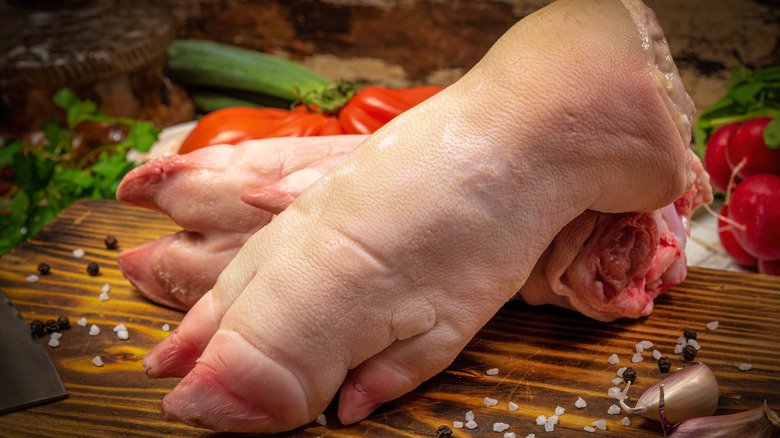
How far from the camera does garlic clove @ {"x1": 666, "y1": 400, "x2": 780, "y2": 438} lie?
3.51 feet

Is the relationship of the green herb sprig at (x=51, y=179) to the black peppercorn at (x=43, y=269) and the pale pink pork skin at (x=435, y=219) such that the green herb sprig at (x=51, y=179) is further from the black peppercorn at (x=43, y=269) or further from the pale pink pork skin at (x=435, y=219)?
the pale pink pork skin at (x=435, y=219)

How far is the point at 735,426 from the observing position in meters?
1.10

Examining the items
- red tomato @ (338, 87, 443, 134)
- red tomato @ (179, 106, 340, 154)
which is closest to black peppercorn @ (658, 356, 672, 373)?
red tomato @ (338, 87, 443, 134)

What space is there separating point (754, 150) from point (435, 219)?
1422 mm

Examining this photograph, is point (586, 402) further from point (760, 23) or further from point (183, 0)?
point (183, 0)

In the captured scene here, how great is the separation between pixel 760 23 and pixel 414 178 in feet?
8.26

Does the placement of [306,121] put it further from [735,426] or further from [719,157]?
[735,426]

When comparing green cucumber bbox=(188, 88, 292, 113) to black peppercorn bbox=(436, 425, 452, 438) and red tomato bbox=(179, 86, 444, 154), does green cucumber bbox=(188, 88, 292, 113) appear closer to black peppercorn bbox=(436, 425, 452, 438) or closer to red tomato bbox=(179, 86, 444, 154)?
red tomato bbox=(179, 86, 444, 154)

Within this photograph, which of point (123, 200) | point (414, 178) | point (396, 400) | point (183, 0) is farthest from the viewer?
point (183, 0)

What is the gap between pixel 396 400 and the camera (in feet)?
4.09

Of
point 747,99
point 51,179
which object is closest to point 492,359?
point 747,99

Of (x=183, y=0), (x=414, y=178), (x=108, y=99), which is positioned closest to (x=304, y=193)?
(x=414, y=178)

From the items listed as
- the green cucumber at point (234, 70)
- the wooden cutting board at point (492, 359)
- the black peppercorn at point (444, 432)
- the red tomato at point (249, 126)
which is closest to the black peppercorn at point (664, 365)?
the wooden cutting board at point (492, 359)

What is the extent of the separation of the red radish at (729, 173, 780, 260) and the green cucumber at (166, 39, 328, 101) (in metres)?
1.85
